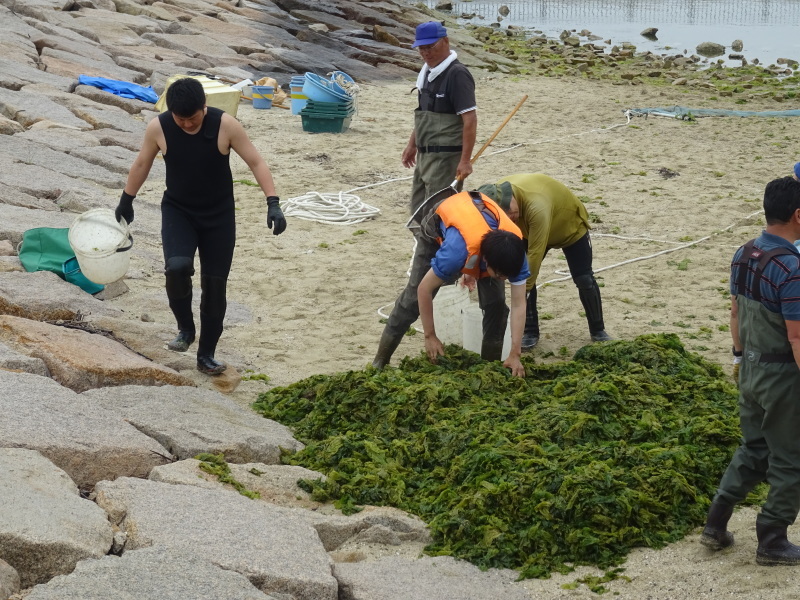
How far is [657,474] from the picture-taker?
4.41 meters

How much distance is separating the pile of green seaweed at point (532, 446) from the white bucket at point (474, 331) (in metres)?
0.20

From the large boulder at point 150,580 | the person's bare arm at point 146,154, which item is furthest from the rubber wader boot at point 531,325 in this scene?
the large boulder at point 150,580

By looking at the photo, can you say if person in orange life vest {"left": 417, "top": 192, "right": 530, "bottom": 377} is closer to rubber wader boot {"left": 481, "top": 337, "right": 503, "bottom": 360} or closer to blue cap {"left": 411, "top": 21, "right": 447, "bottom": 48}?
rubber wader boot {"left": 481, "top": 337, "right": 503, "bottom": 360}

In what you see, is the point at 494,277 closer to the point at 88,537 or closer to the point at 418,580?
the point at 418,580

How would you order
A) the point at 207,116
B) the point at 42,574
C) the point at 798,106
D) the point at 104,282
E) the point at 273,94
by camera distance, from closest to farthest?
the point at 42,574 < the point at 207,116 < the point at 104,282 < the point at 273,94 < the point at 798,106

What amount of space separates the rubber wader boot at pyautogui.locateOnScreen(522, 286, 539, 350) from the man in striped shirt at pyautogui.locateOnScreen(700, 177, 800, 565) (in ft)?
9.46

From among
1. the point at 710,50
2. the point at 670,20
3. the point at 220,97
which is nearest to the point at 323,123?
the point at 220,97

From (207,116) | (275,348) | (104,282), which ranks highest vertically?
(207,116)

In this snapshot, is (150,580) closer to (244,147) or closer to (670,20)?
(244,147)

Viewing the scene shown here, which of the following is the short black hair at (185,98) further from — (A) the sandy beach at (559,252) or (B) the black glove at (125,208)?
(A) the sandy beach at (559,252)

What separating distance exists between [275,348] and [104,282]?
1179 millimetres

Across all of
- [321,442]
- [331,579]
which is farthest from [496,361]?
[331,579]

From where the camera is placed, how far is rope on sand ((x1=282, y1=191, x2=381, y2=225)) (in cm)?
977

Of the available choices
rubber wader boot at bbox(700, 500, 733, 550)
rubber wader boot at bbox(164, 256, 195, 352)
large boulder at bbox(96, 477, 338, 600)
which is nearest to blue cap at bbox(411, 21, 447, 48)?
rubber wader boot at bbox(164, 256, 195, 352)
